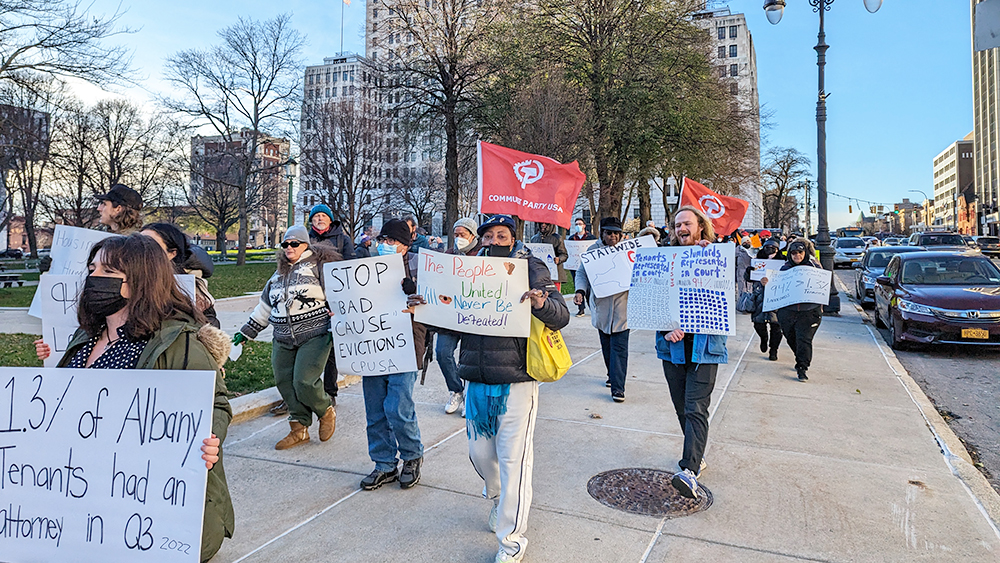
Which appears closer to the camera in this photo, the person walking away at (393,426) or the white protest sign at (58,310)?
the white protest sign at (58,310)

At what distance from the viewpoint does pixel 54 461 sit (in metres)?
2.54

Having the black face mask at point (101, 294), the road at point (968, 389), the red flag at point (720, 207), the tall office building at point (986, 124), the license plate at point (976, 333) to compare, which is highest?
the tall office building at point (986, 124)

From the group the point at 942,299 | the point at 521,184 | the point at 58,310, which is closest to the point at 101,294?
the point at 58,310

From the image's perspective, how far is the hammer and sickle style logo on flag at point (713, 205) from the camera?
324 inches

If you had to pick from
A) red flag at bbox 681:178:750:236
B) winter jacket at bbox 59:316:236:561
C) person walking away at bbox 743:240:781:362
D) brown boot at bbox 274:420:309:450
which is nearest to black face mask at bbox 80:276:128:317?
winter jacket at bbox 59:316:236:561

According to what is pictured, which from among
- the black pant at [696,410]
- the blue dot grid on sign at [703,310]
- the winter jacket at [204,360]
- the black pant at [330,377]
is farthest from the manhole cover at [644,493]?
the black pant at [330,377]

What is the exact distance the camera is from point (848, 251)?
33375 mm

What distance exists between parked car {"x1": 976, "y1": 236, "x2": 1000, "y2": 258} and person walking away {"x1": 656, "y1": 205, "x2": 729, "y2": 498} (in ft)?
135

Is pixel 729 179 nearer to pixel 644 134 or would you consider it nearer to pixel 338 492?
pixel 644 134

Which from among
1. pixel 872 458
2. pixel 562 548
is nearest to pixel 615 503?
pixel 562 548

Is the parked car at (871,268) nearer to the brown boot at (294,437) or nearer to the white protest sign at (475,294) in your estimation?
the brown boot at (294,437)

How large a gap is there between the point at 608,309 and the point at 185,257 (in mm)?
4242

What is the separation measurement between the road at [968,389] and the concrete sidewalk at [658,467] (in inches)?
11.1

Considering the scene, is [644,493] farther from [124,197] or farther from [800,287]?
[800,287]
